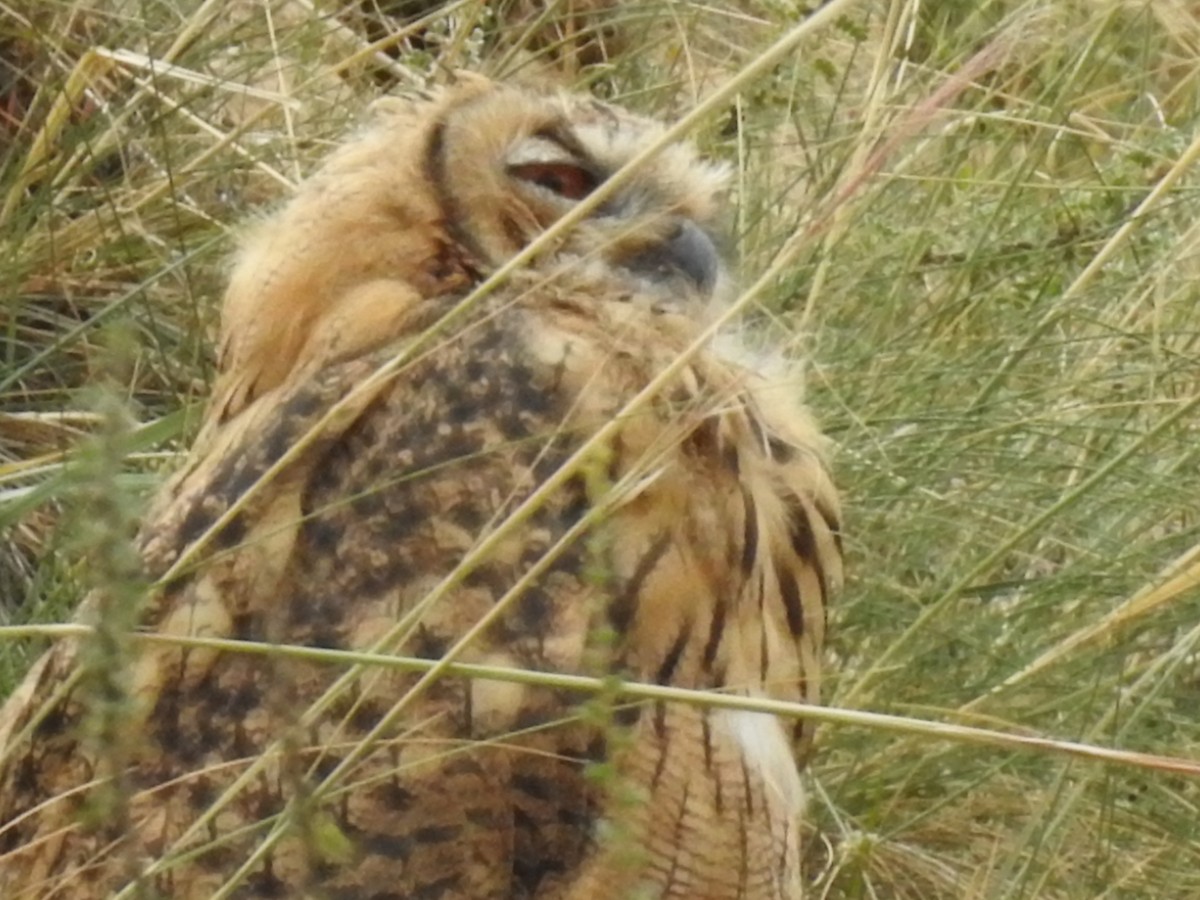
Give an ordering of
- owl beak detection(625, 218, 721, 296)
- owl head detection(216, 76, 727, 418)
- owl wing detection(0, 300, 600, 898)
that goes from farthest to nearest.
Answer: owl beak detection(625, 218, 721, 296) → owl head detection(216, 76, 727, 418) → owl wing detection(0, 300, 600, 898)

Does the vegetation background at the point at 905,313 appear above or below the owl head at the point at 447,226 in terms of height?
Result: below

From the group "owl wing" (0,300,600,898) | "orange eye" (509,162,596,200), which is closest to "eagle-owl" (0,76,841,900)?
"owl wing" (0,300,600,898)

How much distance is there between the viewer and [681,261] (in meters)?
2.03

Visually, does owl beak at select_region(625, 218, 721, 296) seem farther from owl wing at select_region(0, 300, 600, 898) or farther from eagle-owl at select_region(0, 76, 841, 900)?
owl wing at select_region(0, 300, 600, 898)

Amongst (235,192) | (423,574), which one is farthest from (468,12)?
(423,574)

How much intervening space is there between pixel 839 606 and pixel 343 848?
4.14 feet

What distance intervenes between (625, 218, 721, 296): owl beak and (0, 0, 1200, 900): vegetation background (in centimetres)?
9

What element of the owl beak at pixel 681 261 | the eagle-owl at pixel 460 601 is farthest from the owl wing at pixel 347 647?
the owl beak at pixel 681 261

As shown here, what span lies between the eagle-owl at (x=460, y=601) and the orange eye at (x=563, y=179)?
4.7 inches

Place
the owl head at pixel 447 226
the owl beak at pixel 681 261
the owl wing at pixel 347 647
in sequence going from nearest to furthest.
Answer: the owl wing at pixel 347 647, the owl head at pixel 447 226, the owl beak at pixel 681 261

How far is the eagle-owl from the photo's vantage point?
1.54 metres

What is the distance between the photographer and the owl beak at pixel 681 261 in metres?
2.01

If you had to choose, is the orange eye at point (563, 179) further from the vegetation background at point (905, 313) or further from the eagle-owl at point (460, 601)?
the vegetation background at point (905, 313)

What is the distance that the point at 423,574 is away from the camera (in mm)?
1604
